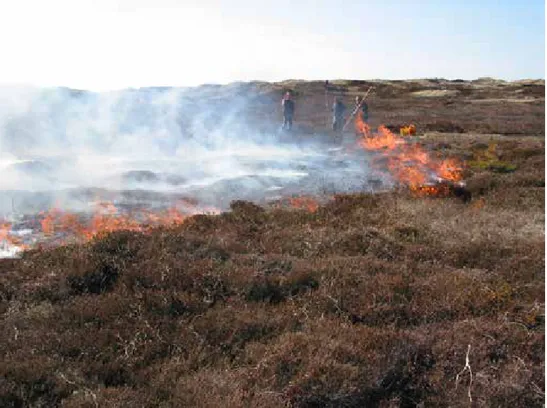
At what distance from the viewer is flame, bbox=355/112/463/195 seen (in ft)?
52.6

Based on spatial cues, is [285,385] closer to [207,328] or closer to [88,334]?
[207,328]

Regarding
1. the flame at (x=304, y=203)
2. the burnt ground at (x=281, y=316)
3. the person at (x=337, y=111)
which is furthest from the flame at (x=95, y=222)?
the person at (x=337, y=111)

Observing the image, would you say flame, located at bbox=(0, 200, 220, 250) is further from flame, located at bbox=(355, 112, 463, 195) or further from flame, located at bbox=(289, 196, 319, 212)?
flame, located at bbox=(355, 112, 463, 195)

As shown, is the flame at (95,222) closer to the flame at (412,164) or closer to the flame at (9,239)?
the flame at (9,239)

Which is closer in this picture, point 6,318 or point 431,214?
point 6,318

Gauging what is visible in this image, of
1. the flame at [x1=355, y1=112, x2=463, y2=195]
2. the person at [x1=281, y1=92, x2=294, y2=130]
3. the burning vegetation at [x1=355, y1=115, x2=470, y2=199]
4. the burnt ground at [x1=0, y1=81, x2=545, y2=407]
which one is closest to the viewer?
the burnt ground at [x1=0, y1=81, x2=545, y2=407]

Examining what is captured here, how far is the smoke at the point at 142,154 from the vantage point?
16.2 m

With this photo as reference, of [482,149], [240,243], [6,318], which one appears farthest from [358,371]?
[482,149]

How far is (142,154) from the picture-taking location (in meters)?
24.0

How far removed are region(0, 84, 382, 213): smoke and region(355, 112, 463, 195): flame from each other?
3.98 ft

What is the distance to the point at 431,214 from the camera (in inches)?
494

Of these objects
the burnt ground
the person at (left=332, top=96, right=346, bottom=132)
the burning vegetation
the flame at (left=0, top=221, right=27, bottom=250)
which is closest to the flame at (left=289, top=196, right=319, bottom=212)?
the burnt ground

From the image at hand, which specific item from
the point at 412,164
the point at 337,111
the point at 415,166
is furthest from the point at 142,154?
the point at 337,111

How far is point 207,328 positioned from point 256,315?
0.68 meters
